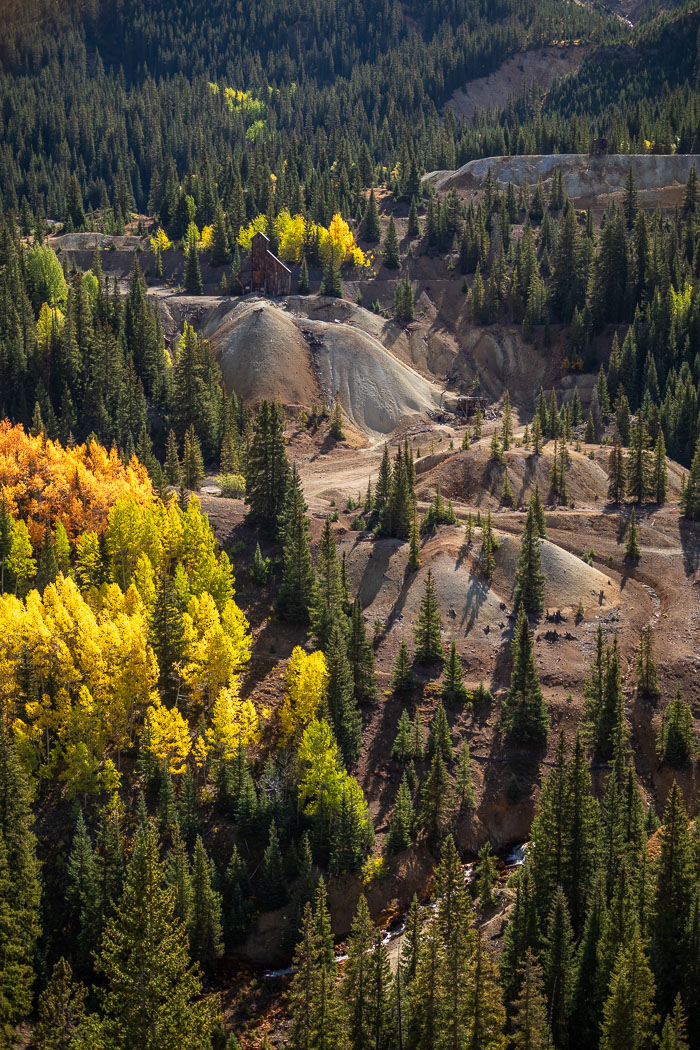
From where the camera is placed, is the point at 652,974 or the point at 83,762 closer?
the point at 652,974

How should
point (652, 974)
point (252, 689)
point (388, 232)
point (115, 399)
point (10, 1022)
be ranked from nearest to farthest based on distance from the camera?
point (652, 974), point (10, 1022), point (252, 689), point (115, 399), point (388, 232)

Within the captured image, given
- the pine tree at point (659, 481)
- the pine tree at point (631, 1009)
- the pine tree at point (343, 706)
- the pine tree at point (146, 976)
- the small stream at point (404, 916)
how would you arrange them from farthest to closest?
the pine tree at point (659, 481)
the pine tree at point (343, 706)
the small stream at point (404, 916)
the pine tree at point (631, 1009)
the pine tree at point (146, 976)

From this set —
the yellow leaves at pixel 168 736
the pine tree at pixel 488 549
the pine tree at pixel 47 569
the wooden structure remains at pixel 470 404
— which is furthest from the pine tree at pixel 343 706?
the wooden structure remains at pixel 470 404

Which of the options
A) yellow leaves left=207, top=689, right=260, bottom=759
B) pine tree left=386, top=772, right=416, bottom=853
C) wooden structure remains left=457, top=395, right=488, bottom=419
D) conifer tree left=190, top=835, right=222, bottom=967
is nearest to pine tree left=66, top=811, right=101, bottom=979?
conifer tree left=190, top=835, right=222, bottom=967

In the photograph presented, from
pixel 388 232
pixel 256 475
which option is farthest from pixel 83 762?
pixel 388 232

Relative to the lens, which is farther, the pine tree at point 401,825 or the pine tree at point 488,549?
the pine tree at point 488,549

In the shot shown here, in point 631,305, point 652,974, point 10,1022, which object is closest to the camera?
point 652,974

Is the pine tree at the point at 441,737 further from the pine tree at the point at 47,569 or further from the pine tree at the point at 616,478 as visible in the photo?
the pine tree at the point at 616,478

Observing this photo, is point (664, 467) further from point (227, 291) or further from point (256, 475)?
point (227, 291)
